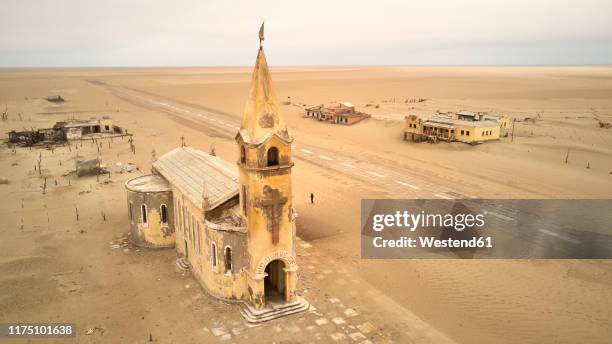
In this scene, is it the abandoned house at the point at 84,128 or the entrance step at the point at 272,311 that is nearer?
the entrance step at the point at 272,311

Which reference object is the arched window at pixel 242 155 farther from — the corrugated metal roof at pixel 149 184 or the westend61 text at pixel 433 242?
the westend61 text at pixel 433 242

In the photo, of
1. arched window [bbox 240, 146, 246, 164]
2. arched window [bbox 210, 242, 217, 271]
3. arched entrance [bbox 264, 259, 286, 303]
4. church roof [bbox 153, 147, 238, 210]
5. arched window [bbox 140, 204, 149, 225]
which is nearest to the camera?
arched window [bbox 240, 146, 246, 164]

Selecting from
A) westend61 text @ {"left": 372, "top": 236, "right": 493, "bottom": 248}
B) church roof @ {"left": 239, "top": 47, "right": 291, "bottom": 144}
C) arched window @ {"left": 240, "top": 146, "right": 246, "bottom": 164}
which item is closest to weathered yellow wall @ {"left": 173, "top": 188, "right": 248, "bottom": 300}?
arched window @ {"left": 240, "top": 146, "right": 246, "bottom": 164}

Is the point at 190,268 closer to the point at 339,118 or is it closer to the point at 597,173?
the point at 597,173

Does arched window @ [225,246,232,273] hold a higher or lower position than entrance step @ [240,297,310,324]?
higher

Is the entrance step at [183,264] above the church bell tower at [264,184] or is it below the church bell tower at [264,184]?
below

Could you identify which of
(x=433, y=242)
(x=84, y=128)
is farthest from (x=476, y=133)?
(x=84, y=128)

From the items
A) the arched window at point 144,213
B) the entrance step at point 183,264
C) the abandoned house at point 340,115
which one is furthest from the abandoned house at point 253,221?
the abandoned house at point 340,115

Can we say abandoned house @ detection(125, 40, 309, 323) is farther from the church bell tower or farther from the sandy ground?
the sandy ground
